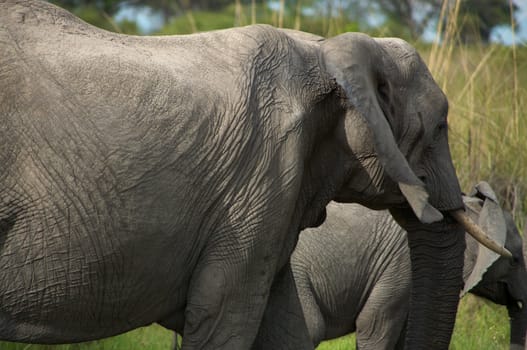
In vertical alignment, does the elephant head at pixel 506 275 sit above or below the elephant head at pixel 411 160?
below

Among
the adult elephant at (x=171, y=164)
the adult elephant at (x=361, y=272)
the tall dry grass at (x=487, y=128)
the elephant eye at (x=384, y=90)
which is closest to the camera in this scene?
the adult elephant at (x=171, y=164)

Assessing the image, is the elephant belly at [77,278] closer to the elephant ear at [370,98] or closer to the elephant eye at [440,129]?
the elephant ear at [370,98]

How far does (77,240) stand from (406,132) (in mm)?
1420

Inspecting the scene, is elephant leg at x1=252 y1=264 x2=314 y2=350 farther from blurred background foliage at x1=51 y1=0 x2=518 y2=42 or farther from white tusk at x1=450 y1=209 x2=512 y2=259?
blurred background foliage at x1=51 y1=0 x2=518 y2=42

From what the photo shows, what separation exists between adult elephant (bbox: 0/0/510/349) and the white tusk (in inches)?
16.7

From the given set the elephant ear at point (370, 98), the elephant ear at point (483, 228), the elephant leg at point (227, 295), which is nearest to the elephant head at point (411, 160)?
the elephant ear at point (370, 98)

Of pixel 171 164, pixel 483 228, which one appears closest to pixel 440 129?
pixel 171 164

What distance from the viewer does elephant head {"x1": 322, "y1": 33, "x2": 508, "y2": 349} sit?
416cm

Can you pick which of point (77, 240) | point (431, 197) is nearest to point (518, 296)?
point (431, 197)

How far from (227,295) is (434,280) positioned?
1.21 meters

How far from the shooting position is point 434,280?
191 inches

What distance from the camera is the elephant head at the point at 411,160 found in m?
4.16

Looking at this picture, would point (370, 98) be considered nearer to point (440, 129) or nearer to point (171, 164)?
point (440, 129)

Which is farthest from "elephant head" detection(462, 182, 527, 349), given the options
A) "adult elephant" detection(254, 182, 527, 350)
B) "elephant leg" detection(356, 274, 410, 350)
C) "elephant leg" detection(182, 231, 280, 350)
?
"elephant leg" detection(182, 231, 280, 350)
